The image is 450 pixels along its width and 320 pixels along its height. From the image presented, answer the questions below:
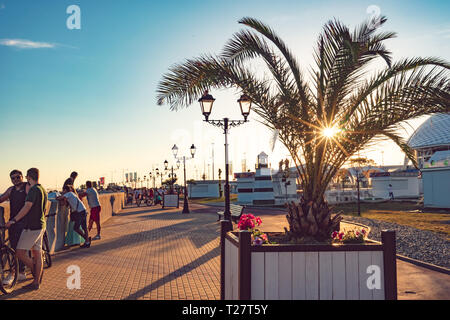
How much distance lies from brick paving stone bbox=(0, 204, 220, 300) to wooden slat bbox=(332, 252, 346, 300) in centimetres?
236

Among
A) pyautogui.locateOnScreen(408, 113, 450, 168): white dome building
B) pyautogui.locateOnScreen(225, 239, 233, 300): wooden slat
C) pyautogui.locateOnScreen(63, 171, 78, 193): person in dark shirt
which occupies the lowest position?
pyautogui.locateOnScreen(225, 239, 233, 300): wooden slat

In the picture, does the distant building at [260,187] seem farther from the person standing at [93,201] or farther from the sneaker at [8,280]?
the sneaker at [8,280]

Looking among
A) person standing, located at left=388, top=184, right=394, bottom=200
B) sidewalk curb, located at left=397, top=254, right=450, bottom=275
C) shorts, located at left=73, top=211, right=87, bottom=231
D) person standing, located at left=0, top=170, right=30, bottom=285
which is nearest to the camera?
person standing, located at left=0, top=170, right=30, bottom=285

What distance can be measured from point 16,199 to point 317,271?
5763mm

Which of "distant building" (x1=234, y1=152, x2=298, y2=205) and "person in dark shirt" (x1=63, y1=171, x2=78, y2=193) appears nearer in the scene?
"person in dark shirt" (x1=63, y1=171, x2=78, y2=193)

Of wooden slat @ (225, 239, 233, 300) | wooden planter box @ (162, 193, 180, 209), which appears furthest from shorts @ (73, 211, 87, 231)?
wooden planter box @ (162, 193, 180, 209)

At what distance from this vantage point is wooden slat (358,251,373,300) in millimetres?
4559

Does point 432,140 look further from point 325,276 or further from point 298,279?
point 298,279

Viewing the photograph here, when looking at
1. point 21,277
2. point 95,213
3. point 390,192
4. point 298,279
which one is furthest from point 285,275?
point 390,192

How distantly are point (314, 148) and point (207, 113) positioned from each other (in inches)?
263

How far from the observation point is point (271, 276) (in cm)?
447

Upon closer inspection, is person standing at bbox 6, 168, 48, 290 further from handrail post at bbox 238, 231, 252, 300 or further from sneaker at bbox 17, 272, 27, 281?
handrail post at bbox 238, 231, 252, 300

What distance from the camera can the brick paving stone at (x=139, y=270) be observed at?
21.4 ft
